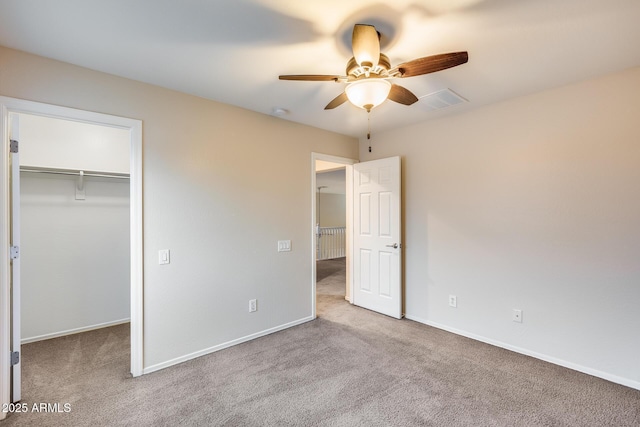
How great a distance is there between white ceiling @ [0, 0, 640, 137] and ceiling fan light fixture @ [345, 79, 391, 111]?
0.35 metres

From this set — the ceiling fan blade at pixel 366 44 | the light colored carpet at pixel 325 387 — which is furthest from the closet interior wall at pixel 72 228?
the ceiling fan blade at pixel 366 44

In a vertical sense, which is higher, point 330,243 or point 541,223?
point 541,223

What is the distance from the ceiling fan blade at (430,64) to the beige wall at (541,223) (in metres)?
1.57

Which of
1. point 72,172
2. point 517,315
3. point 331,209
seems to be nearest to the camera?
point 517,315

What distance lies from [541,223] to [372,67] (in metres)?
2.20

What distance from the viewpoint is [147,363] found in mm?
2398

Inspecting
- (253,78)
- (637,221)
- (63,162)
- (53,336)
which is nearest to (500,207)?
(637,221)

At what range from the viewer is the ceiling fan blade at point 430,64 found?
4.99 feet

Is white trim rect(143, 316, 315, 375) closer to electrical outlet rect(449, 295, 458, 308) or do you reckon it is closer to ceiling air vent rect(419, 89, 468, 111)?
electrical outlet rect(449, 295, 458, 308)

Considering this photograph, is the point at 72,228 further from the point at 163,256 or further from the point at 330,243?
the point at 330,243

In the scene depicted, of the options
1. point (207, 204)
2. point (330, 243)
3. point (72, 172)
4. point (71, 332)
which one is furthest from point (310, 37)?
point (330, 243)

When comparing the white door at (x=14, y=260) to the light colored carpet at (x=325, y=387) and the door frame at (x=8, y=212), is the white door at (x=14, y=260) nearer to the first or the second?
the door frame at (x=8, y=212)

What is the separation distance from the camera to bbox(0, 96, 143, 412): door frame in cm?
189

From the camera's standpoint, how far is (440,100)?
2.74 m
